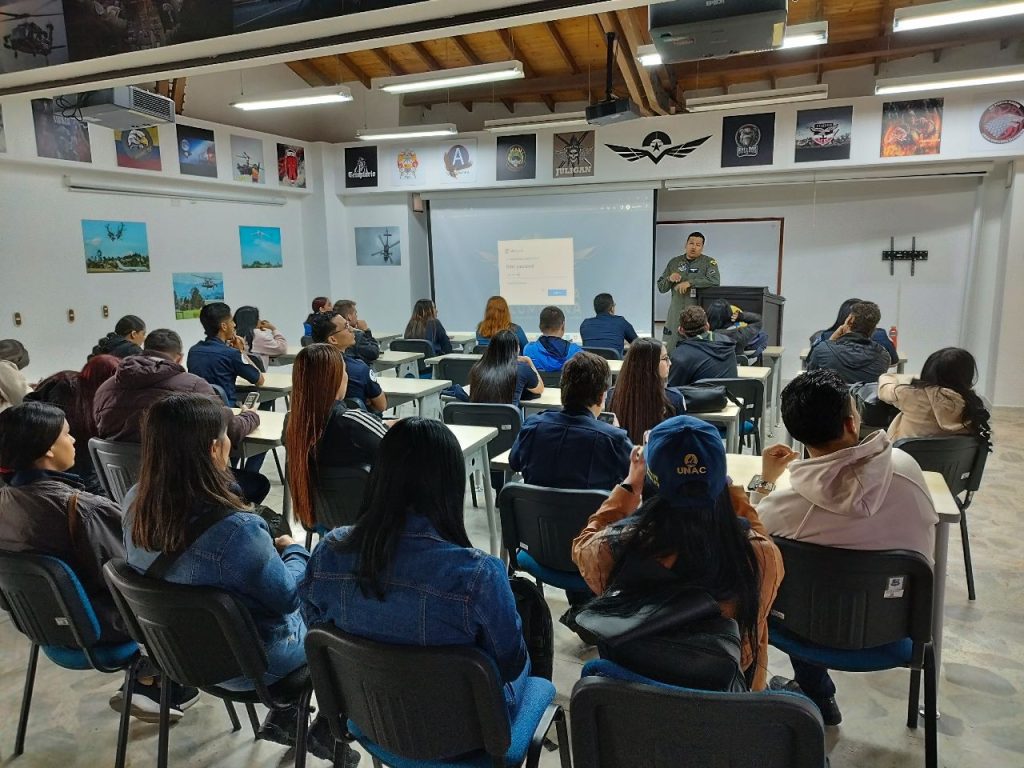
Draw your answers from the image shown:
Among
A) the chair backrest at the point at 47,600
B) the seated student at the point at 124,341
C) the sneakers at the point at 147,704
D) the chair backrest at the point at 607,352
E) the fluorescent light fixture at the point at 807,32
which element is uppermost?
the fluorescent light fixture at the point at 807,32

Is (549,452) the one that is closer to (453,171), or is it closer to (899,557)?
(899,557)

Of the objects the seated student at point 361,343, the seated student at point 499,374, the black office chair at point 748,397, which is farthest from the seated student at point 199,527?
the seated student at point 361,343

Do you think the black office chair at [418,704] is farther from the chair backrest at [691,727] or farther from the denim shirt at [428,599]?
the chair backrest at [691,727]

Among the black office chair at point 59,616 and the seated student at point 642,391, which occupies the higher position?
the seated student at point 642,391

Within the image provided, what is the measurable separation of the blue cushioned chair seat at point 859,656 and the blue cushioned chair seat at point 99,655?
6.33 ft

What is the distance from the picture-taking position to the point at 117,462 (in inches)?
120

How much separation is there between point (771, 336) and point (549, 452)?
6046mm

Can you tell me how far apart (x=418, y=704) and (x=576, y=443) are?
4.38 ft

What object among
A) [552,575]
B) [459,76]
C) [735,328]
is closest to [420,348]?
[459,76]

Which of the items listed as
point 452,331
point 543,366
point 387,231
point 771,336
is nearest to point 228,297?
point 387,231

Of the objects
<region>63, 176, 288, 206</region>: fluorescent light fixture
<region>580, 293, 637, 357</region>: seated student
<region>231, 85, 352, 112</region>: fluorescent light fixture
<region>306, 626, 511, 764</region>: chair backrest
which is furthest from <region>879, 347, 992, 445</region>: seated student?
<region>63, 176, 288, 206</region>: fluorescent light fixture

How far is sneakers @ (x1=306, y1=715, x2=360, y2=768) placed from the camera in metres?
1.96

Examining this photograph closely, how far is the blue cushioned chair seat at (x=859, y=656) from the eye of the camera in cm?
190

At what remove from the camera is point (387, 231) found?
31.1ft
